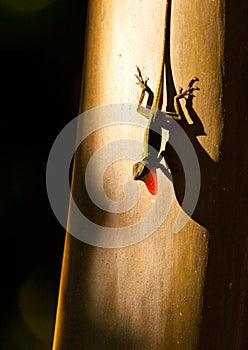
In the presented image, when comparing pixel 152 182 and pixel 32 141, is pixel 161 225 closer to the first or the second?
pixel 152 182

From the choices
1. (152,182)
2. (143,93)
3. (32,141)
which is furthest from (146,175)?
(32,141)

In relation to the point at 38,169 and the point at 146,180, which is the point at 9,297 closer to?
the point at 38,169

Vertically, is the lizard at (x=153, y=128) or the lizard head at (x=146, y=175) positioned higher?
the lizard at (x=153, y=128)

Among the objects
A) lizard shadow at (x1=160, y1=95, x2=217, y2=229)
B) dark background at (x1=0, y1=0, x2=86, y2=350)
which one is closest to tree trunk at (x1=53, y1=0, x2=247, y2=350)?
lizard shadow at (x1=160, y1=95, x2=217, y2=229)

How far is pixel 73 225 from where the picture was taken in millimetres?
1151

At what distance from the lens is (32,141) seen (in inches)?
52.7

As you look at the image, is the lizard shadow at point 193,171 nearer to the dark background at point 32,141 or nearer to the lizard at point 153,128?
the lizard at point 153,128

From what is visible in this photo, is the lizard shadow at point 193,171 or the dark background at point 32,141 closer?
the lizard shadow at point 193,171

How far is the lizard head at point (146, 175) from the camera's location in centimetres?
92

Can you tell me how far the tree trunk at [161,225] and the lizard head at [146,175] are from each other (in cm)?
2

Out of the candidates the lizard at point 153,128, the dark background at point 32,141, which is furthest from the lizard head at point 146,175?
the dark background at point 32,141

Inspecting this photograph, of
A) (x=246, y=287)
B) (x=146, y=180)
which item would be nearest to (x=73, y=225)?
(x=146, y=180)

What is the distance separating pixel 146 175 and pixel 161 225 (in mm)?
87

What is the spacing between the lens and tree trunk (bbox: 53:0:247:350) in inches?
34.2
